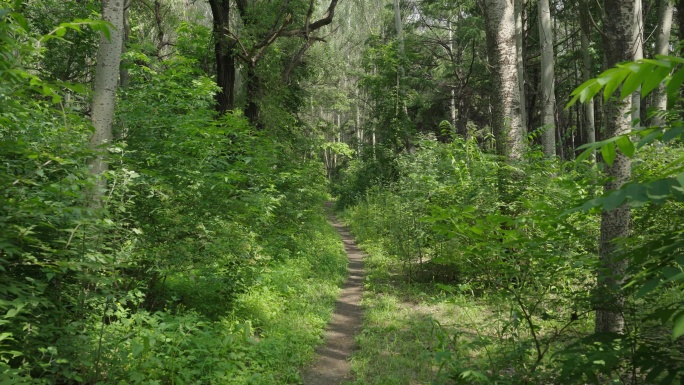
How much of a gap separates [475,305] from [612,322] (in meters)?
3.00

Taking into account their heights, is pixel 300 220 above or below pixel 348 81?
below

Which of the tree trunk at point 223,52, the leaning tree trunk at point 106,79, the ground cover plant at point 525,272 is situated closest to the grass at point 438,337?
the ground cover plant at point 525,272

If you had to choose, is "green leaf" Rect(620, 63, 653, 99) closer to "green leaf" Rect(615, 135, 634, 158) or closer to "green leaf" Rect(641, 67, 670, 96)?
"green leaf" Rect(641, 67, 670, 96)

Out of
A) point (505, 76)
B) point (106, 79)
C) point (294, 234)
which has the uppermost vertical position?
point (505, 76)

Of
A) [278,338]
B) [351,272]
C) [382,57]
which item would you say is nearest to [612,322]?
[278,338]

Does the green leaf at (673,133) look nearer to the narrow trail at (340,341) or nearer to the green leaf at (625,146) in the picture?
the green leaf at (625,146)

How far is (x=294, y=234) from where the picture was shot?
11.2 m

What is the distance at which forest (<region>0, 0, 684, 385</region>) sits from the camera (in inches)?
103

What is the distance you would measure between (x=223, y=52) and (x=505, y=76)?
7.39 m

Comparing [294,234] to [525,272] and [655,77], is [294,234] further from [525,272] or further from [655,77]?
[655,77]

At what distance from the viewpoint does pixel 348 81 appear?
4559cm

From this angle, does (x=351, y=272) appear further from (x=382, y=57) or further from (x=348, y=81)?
(x=348, y=81)

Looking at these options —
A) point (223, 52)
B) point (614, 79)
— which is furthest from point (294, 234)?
point (614, 79)

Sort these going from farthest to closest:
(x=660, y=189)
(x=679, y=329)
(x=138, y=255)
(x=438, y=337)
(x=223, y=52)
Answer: (x=223, y=52), (x=138, y=255), (x=438, y=337), (x=660, y=189), (x=679, y=329)
